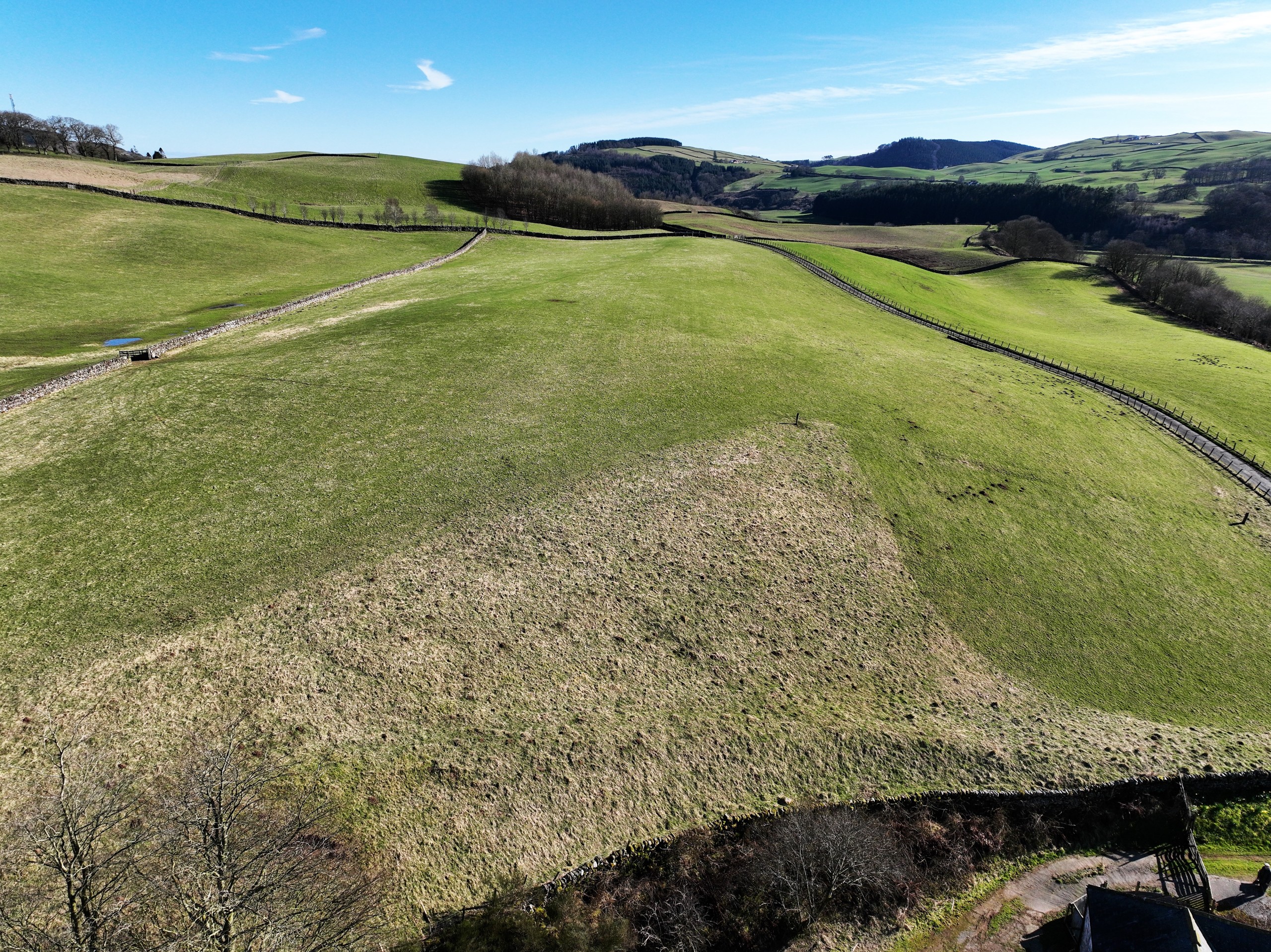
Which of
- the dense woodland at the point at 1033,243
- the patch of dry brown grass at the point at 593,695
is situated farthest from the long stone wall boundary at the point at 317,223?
the patch of dry brown grass at the point at 593,695

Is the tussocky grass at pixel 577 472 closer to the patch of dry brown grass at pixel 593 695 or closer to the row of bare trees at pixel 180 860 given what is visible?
the patch of dry brown grass at pixel 593 695

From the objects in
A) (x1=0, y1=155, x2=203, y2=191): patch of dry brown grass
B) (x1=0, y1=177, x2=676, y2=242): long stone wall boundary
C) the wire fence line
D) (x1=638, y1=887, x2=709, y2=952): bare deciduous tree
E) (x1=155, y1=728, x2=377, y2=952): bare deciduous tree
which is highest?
(x1=0, y1=155, x2=203, y2=191): patch of dry brown grass

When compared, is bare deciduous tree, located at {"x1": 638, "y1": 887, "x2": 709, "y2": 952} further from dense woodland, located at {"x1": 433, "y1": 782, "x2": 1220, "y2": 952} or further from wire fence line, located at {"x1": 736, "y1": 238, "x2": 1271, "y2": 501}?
wire fence line, located at {"x1": 736, "y1": 238, "x2": 1271, "y2": 501}

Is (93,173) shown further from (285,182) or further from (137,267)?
(137,267)

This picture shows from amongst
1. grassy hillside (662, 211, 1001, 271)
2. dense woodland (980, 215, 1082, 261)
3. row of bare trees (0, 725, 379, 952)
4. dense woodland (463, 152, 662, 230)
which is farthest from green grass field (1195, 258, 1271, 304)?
row of bare trees (0, 725, 379, 952)

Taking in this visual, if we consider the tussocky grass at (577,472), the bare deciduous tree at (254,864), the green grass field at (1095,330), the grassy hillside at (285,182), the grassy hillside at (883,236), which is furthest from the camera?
the grassy hillside at (883,236)

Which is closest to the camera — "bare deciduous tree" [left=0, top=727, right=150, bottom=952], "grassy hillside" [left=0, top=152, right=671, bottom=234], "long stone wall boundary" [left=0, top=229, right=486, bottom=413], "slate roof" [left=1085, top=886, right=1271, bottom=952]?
"bare deciduous tree" [left=0, top=727, right=150, bottom=952]

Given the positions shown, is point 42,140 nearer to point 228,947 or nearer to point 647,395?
point 647,395
